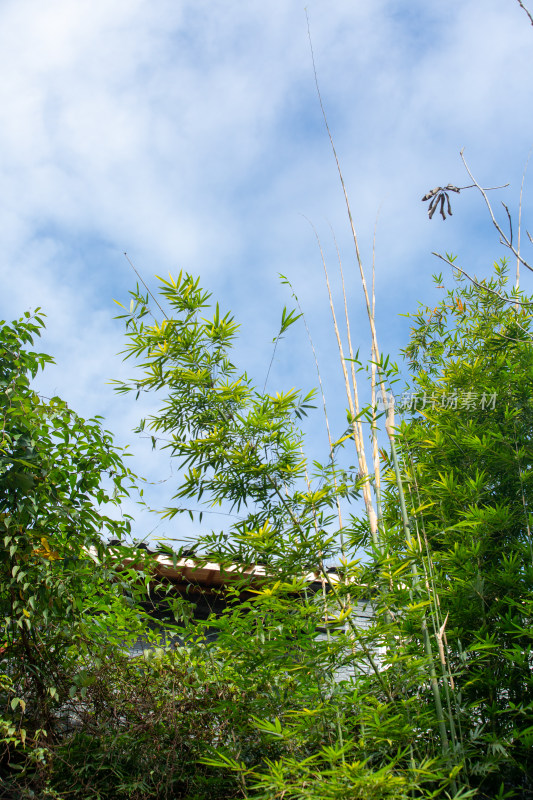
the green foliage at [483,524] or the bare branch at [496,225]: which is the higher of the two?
the bare branch at [496,225]

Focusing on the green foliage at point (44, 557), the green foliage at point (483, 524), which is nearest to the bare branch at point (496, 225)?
the green foliage at point (483, 524)

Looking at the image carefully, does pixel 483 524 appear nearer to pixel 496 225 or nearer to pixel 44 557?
pixel 496 225

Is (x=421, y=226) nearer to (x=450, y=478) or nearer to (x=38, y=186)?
(x=450, y=478)

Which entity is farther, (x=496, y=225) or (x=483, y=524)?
(x=483, y=524)

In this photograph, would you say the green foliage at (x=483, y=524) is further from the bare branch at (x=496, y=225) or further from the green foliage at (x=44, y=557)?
the green foliage at (x=44, y=557)

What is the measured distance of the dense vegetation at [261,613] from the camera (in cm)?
223

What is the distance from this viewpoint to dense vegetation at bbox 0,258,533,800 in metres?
2.23

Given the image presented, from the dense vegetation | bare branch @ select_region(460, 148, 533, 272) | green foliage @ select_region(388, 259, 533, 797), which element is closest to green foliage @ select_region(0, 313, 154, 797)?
the dense vegetation

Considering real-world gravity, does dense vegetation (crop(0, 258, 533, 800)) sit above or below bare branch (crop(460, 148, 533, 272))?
below

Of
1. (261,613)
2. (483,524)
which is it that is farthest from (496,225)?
(261,613)

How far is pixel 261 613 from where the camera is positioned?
2389mm

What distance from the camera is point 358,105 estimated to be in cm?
393

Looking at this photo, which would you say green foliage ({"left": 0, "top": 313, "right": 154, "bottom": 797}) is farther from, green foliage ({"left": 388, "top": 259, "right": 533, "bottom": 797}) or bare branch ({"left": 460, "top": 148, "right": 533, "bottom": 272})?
bare branch ({"left": 460, "top": 148, "right": 533, "bottom": 272})

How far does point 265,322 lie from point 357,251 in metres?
1.55
